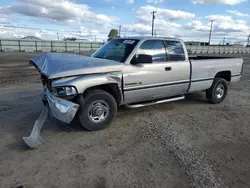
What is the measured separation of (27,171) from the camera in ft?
8.80

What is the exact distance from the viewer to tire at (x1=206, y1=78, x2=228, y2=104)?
5.69m

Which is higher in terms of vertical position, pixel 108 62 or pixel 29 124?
pixel 108 62

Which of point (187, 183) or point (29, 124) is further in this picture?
point (29, 124)

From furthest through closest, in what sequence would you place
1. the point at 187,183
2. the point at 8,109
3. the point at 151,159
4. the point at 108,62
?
the point at 8,109 < the point at 108,62 < the point at 151,159 < the point at 187,183

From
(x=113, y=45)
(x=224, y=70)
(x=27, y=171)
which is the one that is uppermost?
(x=113, y=45)

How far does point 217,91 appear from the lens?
231 inches

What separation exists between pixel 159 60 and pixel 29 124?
3127 mm

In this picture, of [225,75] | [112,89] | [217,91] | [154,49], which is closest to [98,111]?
[112,89]

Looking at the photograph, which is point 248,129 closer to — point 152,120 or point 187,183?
point 152,120

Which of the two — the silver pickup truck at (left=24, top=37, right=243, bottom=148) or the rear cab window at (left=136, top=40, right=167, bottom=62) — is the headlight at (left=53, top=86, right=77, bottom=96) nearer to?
the silver pickup truck at (left=24, top=37, right=243, bottom=148)

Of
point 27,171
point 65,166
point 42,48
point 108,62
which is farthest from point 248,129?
point 42,48

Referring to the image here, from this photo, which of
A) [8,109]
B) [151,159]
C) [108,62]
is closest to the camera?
[151,159]

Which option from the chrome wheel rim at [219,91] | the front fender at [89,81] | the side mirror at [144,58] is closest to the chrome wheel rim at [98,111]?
the front fender at [89,81]

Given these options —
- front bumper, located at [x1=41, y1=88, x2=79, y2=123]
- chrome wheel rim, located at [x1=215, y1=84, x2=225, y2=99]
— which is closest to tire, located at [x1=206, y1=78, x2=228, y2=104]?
chrome wheel rim, located at [x1=215, y1=84, x2=225, y2=99]
